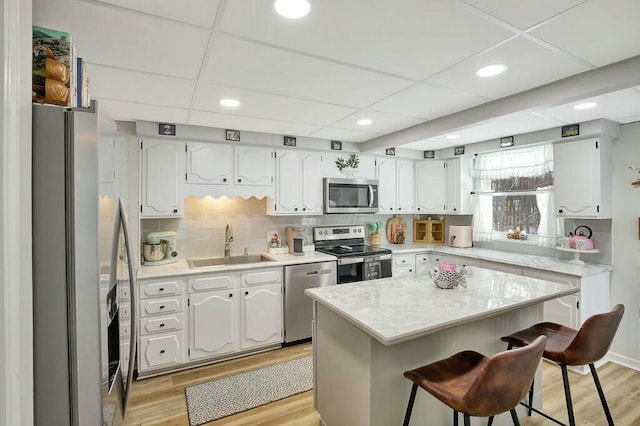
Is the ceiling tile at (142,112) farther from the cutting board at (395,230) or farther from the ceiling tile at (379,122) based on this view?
the cutting board at (395,230)

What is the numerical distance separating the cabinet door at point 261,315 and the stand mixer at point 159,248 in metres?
0.87

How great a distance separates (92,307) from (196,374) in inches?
99.5

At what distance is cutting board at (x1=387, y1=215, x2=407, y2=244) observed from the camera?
4.80 meters

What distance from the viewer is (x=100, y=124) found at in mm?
901

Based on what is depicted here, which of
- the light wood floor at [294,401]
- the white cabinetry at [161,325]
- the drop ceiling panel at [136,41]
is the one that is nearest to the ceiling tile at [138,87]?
the drop ceiling panel at [136,41]

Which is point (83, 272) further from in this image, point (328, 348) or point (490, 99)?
point (490, 99)

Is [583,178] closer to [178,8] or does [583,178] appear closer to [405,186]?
[405,186]

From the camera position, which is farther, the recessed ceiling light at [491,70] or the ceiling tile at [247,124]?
the ceiling tile at [247,124]

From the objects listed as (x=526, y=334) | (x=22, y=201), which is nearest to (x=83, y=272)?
(x=22, y=201)

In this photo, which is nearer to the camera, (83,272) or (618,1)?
(83,272)

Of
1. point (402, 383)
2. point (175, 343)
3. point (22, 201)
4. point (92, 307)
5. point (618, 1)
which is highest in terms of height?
point (618, 1)

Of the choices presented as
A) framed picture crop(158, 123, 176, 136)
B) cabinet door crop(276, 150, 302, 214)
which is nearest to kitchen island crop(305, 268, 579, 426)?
cabinet door crop(276, 150, 302, 214)

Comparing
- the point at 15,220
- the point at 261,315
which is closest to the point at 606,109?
the point at 261,315

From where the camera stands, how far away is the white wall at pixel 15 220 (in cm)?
64
